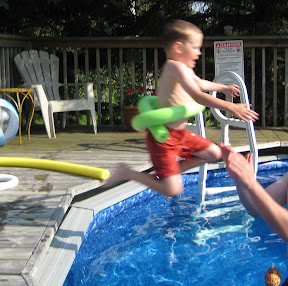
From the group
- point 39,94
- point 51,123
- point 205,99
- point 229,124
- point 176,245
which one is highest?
point 205,99

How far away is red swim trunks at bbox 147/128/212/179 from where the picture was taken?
9.72 ft

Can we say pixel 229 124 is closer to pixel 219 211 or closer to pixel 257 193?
pixel 219 211

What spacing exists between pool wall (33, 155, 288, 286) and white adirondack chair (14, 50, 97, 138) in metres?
2.21

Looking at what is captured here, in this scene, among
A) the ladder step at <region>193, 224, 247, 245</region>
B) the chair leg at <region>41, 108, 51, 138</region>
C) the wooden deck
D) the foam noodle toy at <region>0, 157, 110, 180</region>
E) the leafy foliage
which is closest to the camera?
the wooden deck

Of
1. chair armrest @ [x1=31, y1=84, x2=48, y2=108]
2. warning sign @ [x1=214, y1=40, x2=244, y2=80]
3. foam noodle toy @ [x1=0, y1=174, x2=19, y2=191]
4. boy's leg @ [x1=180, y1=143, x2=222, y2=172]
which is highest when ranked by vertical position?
warning sign @ [x1=214, y1=40, x2=244, y2=80]

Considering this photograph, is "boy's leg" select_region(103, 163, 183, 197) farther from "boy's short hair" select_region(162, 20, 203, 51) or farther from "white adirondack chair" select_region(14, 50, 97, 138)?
"white adirondack chair" select_region(14, 50, 97, 138)

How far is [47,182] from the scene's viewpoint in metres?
4.20

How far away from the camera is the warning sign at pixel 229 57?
277 inches

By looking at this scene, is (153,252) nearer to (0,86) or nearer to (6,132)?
(6,132)

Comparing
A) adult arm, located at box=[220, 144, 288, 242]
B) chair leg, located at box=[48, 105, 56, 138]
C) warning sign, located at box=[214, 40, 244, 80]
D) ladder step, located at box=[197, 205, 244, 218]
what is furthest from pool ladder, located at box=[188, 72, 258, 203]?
adult arm, located at box=[220, 144, 288, 242]

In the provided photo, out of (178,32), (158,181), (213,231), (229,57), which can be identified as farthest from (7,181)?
(229,57)

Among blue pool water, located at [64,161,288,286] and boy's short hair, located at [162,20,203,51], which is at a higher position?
boy's short hair, located at [162,20,203,51]

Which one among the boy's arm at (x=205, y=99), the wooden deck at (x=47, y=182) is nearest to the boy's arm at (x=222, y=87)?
the boy's arm at (x=205, y=99)

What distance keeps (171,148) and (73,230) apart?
0.96 metres
